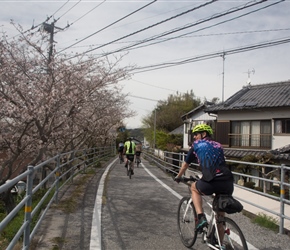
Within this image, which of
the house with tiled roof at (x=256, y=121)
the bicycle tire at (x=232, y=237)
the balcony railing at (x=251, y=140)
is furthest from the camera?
the balcony railing at (x=251, y=140)

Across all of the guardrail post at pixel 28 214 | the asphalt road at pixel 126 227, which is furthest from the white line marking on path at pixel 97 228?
the guardrail post at pixel 28 214

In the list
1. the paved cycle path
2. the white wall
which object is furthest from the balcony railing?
the paved cycle path

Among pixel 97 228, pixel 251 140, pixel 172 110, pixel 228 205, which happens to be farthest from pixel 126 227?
pixel 172 110

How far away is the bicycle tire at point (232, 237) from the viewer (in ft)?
11.8

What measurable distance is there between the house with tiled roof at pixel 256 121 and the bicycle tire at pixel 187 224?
16.2 metres

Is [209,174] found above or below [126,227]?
above

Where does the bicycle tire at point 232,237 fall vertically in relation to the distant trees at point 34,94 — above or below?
below

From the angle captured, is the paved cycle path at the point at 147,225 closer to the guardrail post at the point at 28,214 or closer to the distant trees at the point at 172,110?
the guardrail post at the point at 28,214

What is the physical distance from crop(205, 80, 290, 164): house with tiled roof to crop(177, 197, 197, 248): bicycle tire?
53.1ft

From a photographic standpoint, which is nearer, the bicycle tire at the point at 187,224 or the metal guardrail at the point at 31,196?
the metal guardrail at the point at 31,196

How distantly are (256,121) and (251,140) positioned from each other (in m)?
1.45

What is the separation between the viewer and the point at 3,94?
8.10 m

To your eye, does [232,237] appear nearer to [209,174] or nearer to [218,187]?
[218,187]

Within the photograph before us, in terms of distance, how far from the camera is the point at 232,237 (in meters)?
3.71
